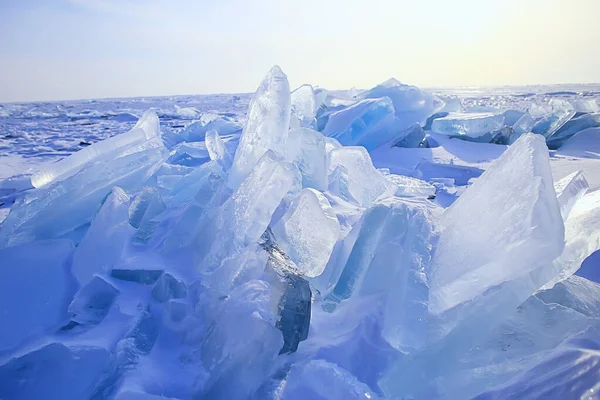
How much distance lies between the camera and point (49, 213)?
1887 millimetres

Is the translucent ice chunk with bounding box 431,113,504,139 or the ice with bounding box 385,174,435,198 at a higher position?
the translucent ice chunk with bounding box 431,113,504,139

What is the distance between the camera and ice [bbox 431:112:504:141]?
4.54m

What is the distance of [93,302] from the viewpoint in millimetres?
1439

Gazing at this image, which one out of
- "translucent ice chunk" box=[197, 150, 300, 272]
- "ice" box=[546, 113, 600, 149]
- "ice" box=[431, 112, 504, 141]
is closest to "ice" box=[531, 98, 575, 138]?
"ice" box=[546, 113, 600, 149]

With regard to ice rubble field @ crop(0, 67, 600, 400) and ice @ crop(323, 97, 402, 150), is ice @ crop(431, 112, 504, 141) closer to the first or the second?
ice @ crop(323, 97, 402, 150)

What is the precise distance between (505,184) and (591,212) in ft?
1.09

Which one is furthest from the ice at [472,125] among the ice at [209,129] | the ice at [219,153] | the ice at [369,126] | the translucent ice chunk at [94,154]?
the translucent ice chunk at [94,154]

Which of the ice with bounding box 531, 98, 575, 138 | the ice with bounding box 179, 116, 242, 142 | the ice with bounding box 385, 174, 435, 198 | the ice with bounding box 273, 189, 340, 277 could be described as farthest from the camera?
the ice with bounding box 179, 116, 242, 142

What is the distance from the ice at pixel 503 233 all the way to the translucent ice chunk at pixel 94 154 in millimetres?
2087

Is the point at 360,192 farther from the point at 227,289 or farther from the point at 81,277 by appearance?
the point at 81,277

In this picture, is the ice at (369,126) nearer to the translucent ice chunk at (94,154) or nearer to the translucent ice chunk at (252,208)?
the translucent ice chunk at (94,154)

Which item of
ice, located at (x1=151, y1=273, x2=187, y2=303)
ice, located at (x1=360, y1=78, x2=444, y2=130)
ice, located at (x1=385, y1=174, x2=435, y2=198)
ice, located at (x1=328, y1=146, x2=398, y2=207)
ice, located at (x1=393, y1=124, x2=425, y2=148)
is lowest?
ice, located at (x1=151, y1=273, x2=187, y2=303)

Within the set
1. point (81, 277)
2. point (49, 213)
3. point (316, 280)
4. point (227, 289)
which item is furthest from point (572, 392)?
point (49, 213)

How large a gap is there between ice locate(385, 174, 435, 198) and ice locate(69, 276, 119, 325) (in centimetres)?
172
